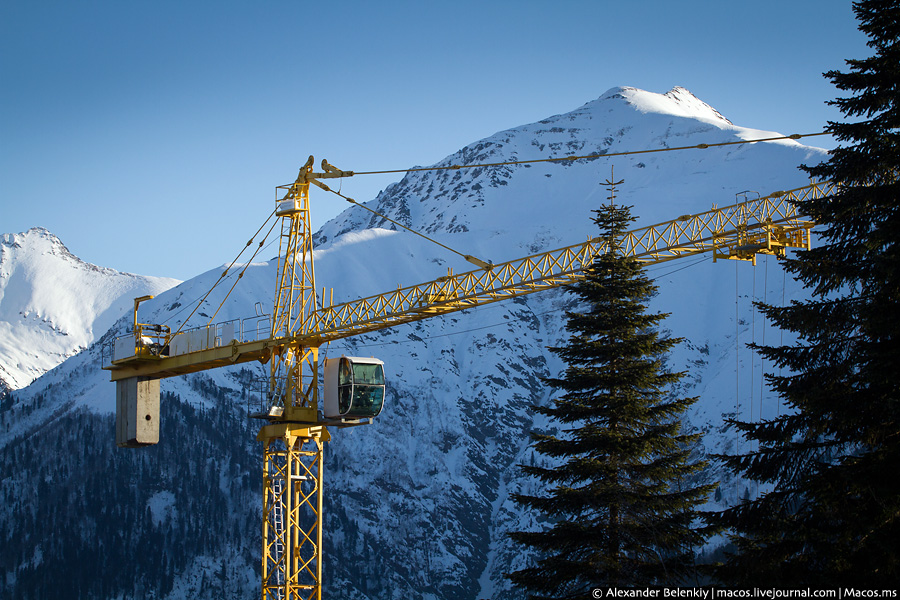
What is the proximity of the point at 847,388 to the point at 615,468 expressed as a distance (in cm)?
819

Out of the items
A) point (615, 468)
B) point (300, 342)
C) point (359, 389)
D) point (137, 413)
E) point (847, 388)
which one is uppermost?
point (300, 342)

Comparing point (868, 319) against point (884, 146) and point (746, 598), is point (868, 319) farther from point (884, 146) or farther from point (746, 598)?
point (746, 598)

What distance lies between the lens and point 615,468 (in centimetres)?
2517

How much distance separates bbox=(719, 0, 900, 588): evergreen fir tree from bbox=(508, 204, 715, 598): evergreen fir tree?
5.17m

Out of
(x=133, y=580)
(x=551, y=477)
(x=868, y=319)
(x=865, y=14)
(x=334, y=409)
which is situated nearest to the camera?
(x=868, y=319)

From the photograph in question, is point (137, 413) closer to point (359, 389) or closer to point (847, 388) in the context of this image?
point (359, 389)

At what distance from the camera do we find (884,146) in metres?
18.3

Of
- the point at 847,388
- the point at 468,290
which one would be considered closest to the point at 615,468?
the point at 847,388

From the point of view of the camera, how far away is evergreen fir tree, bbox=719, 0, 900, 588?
17.1m

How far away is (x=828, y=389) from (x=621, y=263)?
9675mm

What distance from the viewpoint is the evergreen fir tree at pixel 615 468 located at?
79.7ft

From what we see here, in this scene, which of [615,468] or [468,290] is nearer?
[615,468]

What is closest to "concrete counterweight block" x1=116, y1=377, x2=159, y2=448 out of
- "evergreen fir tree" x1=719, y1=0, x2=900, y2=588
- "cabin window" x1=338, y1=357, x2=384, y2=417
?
"cabin window" x1=338, y1=357, x2=384, y2=417

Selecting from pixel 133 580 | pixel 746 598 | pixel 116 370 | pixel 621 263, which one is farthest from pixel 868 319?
pixel 133 580
